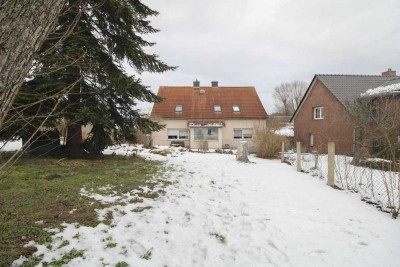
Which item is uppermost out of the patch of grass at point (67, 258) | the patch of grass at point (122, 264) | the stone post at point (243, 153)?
the stone post at point (243, 153)

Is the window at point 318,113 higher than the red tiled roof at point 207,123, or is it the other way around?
the window at point 318,113

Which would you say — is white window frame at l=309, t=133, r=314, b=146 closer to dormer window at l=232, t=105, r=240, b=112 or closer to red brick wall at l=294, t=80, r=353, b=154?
red brick wall at l=294, t=80, r=353, b=154

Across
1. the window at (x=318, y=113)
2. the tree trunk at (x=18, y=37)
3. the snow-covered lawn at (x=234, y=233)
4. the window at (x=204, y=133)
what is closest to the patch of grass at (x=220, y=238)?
the snow-covered lawn at (x=234, y=233)

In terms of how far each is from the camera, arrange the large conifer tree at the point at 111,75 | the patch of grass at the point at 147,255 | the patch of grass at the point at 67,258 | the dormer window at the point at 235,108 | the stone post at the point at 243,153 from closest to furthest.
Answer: the patch of grass at the point at 67,258 → the patch of grass at the point at 147,255 → the large conifer tree at the point at 111,75 → the stone post at the point at 243,153 → the dormer window at the point at 235,108

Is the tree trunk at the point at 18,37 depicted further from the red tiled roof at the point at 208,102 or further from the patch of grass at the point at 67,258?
the red tiled roof at the point at 208,102

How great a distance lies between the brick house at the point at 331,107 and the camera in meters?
19.1

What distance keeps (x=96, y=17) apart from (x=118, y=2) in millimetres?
1419

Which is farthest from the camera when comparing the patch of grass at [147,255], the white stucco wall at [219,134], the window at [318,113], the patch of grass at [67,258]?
the white stucco wall at [219,134]

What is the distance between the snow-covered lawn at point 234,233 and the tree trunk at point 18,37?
2.48 m

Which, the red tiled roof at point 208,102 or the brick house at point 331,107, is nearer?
the brick house at point 331,107

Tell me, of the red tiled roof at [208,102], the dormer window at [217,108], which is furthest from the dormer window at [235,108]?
the dormer window at [217,108]

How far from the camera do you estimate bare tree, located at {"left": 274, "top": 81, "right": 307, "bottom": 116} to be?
2591 inches

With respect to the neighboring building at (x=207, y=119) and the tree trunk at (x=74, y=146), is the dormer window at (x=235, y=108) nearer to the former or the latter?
the neighboring building at (x=207, y=119)

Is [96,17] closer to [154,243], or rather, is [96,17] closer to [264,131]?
[154,243]
